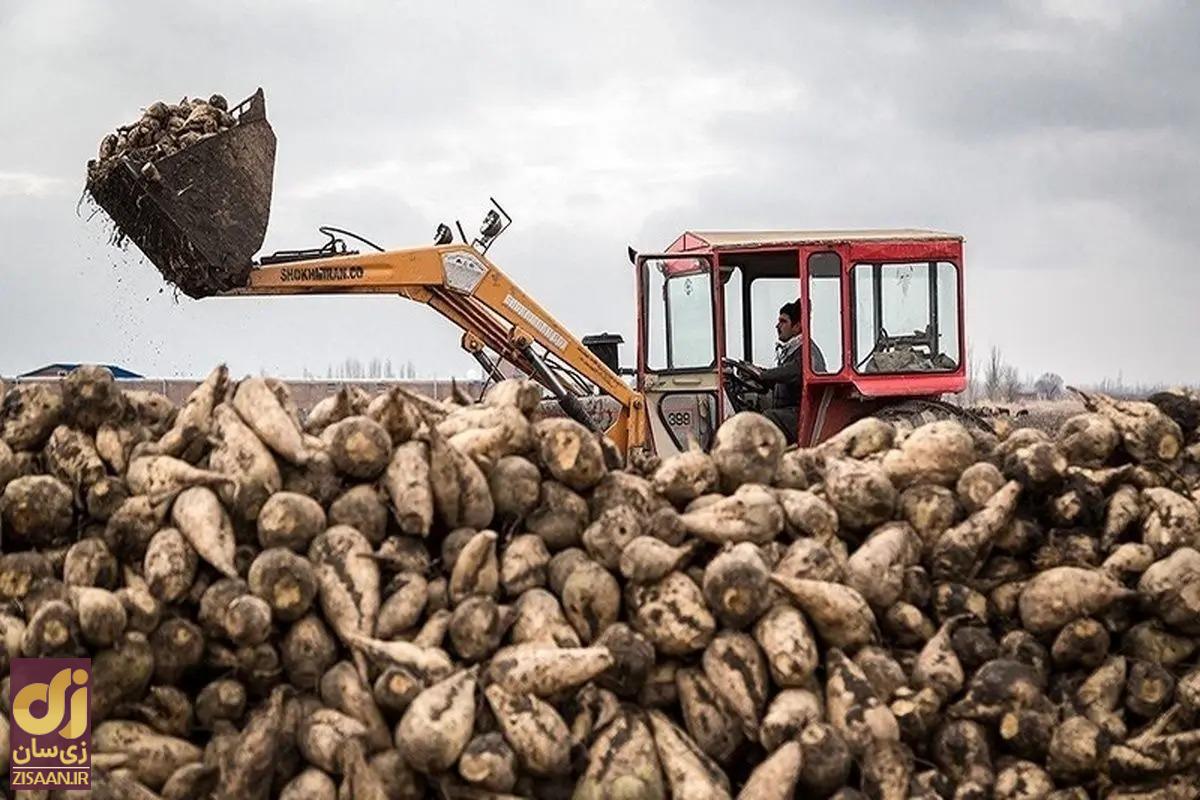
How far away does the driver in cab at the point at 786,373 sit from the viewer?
11180 mm

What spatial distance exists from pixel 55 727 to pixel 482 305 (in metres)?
8.20

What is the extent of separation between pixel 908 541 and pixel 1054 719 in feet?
2.69

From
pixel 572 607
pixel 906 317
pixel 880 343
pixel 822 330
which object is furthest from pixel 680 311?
pixel 572 607

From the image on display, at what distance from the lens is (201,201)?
1080 cm

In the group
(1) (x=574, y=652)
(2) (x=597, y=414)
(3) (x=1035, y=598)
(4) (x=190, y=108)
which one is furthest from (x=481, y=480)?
(2) (x=597, y=414)

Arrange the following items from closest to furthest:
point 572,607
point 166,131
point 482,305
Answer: point 572,607
point 166,131
point 482,305

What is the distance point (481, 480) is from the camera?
529 cm

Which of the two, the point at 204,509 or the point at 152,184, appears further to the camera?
the point at 152,184

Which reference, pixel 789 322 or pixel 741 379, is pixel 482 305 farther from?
pixel 789 322

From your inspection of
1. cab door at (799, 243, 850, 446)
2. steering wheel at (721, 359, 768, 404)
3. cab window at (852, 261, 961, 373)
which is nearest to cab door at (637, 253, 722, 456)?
steering wheel at (721, 359, 768, 404)

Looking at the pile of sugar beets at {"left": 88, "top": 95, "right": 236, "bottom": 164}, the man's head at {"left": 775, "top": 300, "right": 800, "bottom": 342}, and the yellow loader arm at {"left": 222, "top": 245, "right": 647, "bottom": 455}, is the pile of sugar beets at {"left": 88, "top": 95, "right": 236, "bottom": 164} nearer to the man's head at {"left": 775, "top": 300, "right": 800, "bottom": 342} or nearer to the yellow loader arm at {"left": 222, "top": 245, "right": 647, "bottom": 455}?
the yellow loader arm at {"left": 222, "top": 245, "right": 647, "bottom": 455}

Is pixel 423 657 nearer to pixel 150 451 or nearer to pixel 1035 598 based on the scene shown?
pixel 150 451

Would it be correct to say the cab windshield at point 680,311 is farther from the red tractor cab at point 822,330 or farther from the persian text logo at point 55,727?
the persian text logo at point 55,727

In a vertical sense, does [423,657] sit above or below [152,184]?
below
